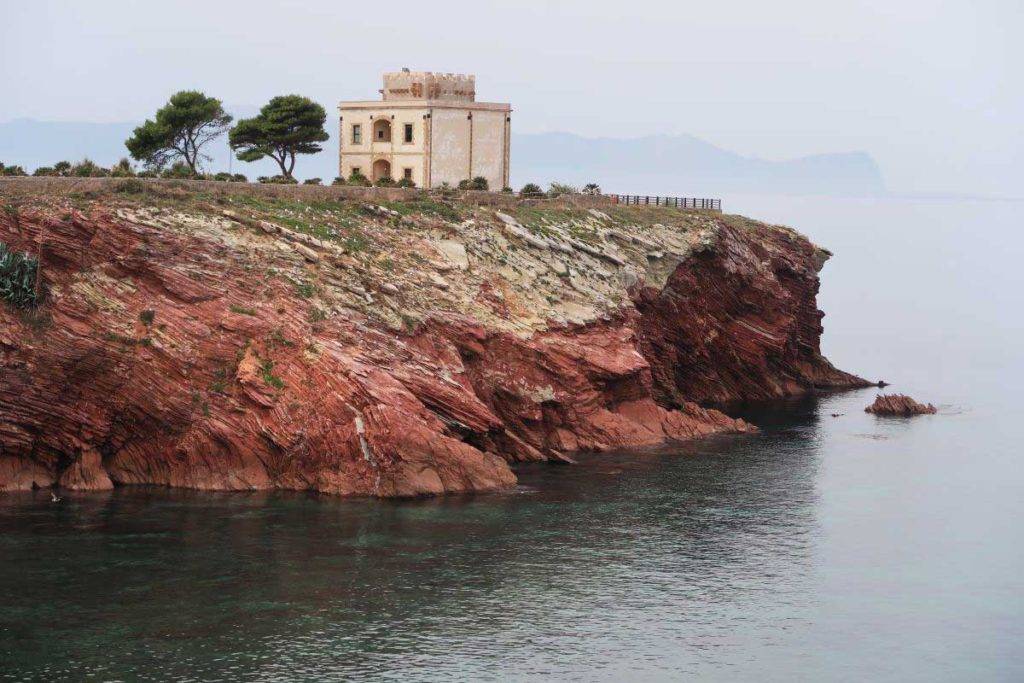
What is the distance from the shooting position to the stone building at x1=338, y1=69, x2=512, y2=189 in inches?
5153

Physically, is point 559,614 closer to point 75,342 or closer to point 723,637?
point 723,637

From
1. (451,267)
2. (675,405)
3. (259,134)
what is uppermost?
(259,134)

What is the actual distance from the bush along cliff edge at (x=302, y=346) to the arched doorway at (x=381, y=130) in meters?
19.6

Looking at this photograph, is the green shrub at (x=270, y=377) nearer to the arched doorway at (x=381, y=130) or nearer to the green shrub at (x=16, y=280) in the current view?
the green shrub at (x=16, y=280)

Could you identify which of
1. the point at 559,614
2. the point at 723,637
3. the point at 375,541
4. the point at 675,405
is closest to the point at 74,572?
the point at 375,541

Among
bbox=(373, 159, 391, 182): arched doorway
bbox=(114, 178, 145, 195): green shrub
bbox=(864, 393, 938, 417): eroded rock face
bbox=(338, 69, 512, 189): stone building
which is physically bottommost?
bbox=(864, 393, 938, 417): eroded rock face

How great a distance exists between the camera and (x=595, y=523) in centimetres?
8350

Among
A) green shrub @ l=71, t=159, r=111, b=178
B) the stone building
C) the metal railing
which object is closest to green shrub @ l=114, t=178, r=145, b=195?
green shrub @ l=71, t=159, r=111, b=178

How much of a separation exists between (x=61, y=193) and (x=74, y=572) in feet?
103

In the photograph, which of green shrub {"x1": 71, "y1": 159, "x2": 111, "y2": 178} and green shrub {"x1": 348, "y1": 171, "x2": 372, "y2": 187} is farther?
green shrub {"x1": 348, "y1": 171, "x2": 372, "y2": 187}

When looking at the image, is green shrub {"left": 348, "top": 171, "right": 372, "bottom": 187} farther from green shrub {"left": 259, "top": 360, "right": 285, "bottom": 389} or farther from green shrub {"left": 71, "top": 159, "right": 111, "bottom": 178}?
green shrub {"left": 259, "top": 360, "right": 285, "bottom": 389}

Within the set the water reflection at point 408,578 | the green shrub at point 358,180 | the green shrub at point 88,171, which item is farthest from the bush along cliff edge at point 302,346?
the green shrub at point 358,180

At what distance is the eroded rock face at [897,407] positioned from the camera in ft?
416

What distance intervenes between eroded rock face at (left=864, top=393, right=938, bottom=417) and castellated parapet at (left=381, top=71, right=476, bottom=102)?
4360cm
